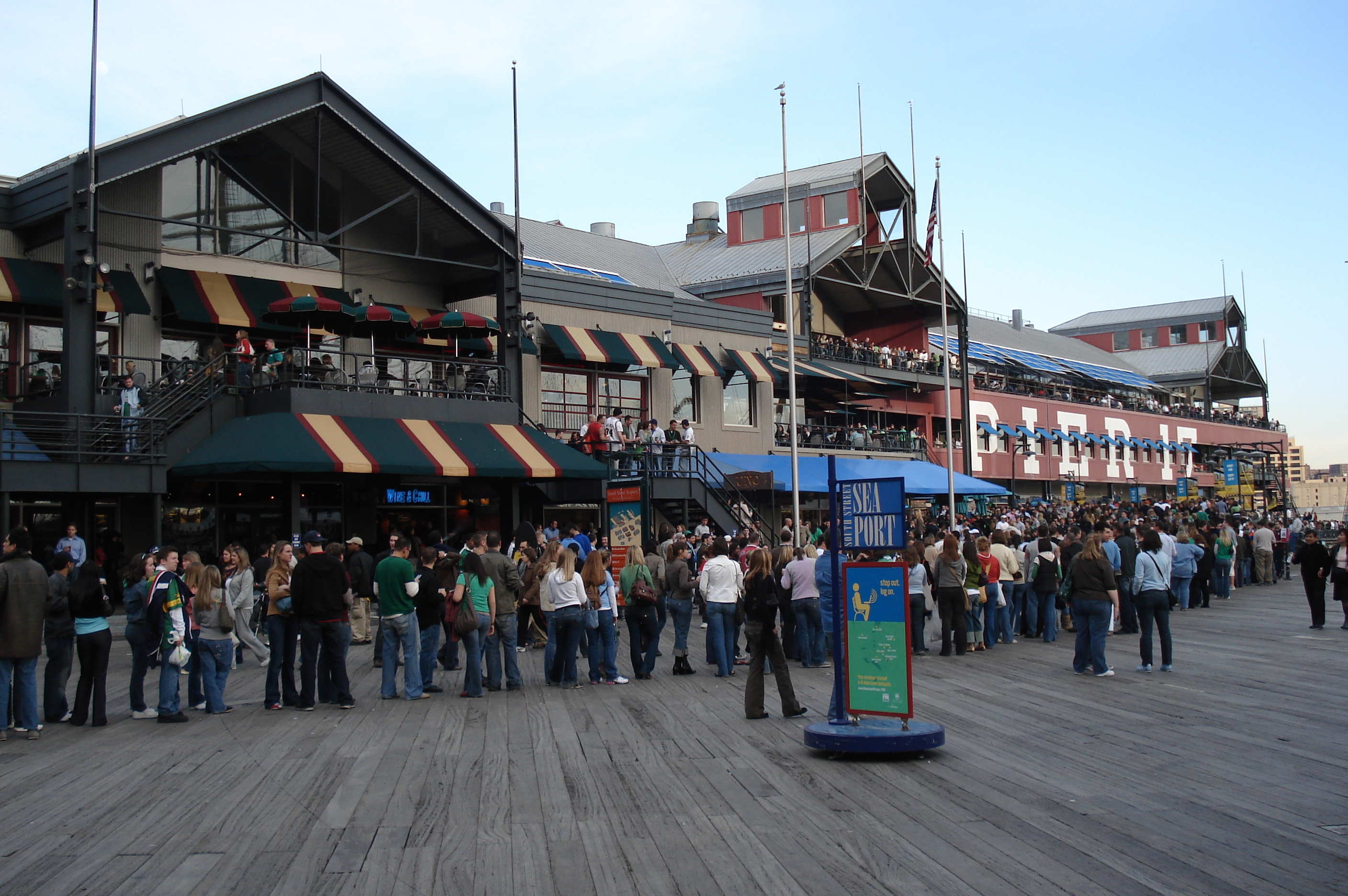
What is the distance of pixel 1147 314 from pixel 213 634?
81.1m

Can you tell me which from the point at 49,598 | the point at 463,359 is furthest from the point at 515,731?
the point at 463,359

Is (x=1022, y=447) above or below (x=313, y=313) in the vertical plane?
below

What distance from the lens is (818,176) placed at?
44.4 m

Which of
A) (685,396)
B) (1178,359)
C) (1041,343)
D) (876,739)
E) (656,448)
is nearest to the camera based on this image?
(876,739)

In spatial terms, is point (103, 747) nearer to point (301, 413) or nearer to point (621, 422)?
point (301, 413)

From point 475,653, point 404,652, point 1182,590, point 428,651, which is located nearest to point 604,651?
point 475,653

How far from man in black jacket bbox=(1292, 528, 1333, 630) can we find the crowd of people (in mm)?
39

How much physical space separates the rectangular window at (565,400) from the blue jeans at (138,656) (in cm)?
1838

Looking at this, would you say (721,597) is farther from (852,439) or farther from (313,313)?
(852,439)

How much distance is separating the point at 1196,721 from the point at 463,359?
18156mm

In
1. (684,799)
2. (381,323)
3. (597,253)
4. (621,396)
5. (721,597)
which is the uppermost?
(597,253)

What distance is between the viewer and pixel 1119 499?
191 feet

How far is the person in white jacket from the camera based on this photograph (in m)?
13.7

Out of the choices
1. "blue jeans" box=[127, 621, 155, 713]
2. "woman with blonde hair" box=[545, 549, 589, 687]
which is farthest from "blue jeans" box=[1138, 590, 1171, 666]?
"blue jeans" box=[127, 621, 155, 713]
